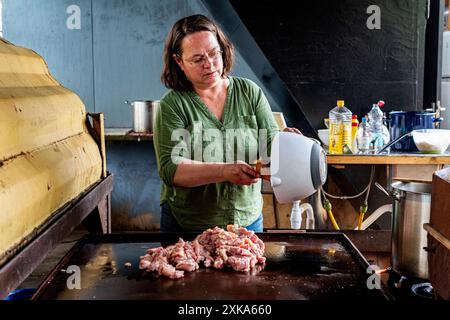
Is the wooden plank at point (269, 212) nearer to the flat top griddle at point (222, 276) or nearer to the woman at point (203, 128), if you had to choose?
the woman at point (203, 128)

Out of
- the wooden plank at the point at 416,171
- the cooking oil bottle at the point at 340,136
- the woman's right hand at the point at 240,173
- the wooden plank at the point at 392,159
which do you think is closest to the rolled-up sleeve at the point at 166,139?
the woman's right hand at the point at 240,173

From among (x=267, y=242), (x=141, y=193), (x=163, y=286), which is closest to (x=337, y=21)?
(x=141, y=193)

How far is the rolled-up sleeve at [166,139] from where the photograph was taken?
2.19 meters

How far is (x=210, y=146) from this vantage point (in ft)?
7.47

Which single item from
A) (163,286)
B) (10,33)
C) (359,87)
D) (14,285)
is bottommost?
(163,286)

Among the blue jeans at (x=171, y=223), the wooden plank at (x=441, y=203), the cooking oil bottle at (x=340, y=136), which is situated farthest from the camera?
the cooking oil bottle at (x=340, y=136)

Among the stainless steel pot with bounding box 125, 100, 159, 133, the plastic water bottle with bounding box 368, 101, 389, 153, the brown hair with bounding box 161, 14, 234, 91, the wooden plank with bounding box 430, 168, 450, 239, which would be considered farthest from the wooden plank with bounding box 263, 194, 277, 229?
the wooden plank with bounding box 430, 168, 450, 239

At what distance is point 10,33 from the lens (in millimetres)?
5398

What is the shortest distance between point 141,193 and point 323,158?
13.1 feet

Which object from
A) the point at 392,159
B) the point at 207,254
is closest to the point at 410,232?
the point at 207,254

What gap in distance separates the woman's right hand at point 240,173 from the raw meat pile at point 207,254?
0.21 m

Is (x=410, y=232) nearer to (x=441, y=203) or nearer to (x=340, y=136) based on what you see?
(x=441, y=203)
